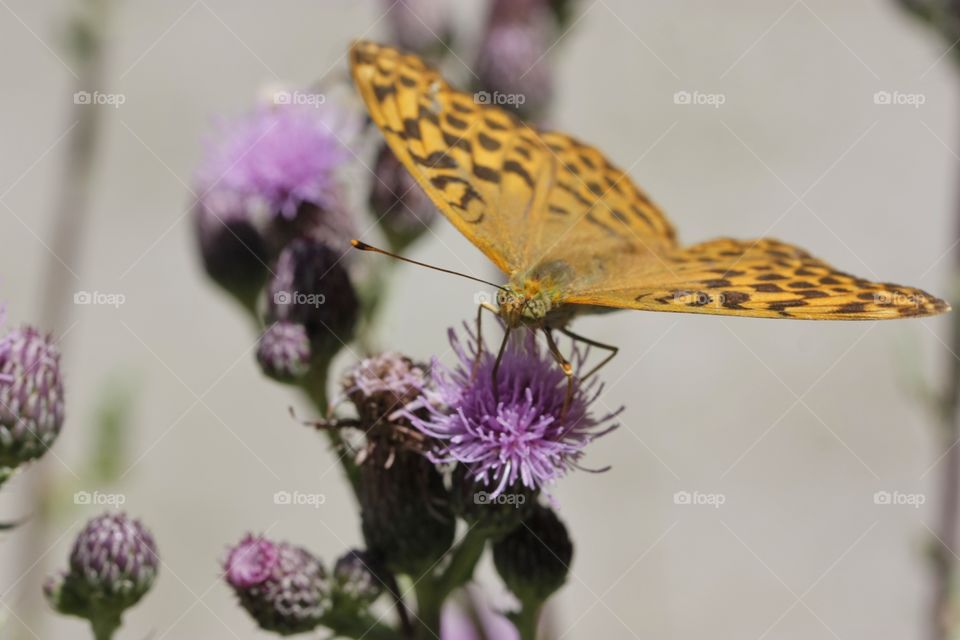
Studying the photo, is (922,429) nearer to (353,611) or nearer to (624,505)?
(624,505)

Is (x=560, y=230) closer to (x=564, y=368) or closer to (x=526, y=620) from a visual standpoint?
(x=564, y=368)

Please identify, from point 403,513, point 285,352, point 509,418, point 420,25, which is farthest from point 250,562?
point 420,25

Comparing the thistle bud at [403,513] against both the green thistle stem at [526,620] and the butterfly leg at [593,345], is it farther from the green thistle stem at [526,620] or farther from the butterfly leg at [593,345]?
the butterfly leg at [593,345]

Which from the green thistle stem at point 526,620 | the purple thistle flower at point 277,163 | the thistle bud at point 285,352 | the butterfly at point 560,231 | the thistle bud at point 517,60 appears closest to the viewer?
the butterfly at point 560,231

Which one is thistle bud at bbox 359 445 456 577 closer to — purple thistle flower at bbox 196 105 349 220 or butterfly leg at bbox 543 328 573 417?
butterfly leg at bbox 543 328 573 417

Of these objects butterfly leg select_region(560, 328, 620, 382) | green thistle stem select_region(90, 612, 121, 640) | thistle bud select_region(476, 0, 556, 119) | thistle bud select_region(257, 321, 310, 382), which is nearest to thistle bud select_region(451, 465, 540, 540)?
butterfly leg select_region(560, 328, 620, 382)

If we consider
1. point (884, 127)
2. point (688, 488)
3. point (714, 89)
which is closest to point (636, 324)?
point (688, 488)

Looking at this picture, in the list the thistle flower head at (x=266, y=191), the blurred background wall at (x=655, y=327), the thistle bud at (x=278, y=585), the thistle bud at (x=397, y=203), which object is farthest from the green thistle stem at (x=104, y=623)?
the blurred background wall at (x=655, y=327)
